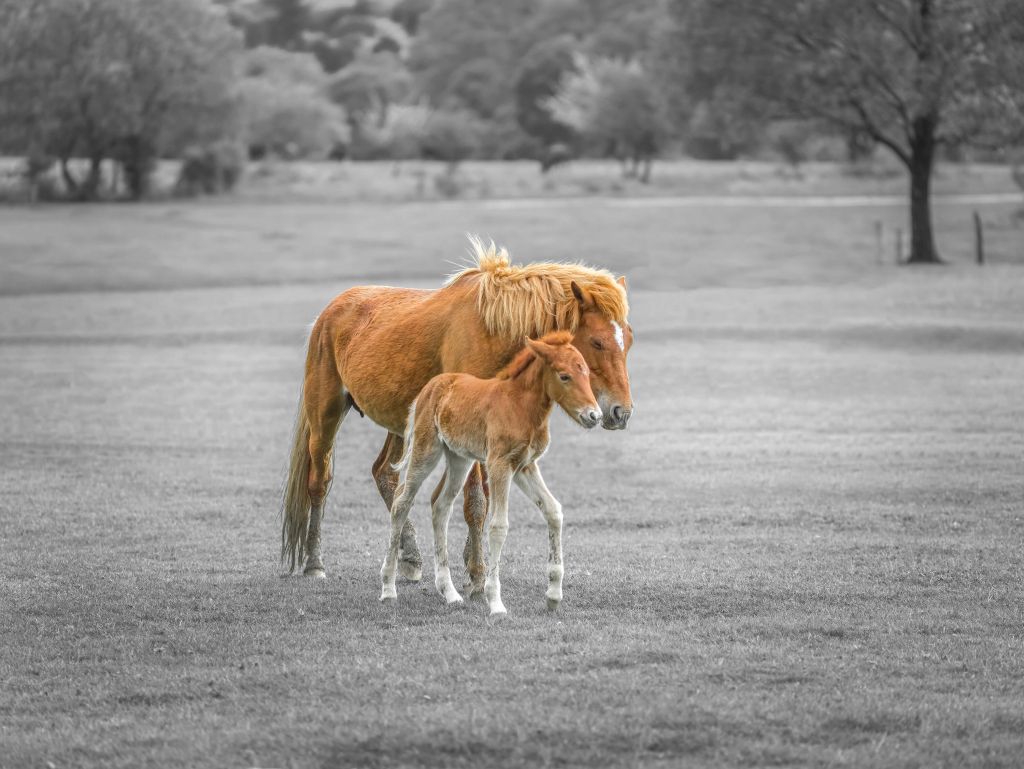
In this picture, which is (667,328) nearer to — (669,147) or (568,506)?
(568,506)

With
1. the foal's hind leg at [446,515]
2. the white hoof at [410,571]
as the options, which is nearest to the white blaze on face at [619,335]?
the foal's hind leg at [446,515]

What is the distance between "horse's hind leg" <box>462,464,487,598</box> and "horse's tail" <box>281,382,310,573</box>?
134 centimetres

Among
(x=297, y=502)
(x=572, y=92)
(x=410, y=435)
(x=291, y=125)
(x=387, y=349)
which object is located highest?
(x=572, y=92)

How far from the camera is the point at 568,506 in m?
12.2

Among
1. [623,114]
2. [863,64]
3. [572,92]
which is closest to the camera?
[863,64]

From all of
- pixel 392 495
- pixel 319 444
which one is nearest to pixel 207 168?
A: pixel 319 444

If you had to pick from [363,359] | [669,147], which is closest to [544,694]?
[363,359]

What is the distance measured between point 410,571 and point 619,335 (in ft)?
7.46

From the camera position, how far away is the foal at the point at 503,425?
24.6ft

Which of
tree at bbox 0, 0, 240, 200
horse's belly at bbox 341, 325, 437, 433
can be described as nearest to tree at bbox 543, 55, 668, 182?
tree at bbox 0, 0, 240, 200

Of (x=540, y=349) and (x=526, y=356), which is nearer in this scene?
(x=540, y=349)

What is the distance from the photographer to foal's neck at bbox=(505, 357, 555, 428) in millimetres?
7656

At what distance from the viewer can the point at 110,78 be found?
54.7m

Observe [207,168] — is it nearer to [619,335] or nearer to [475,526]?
[475,526]
